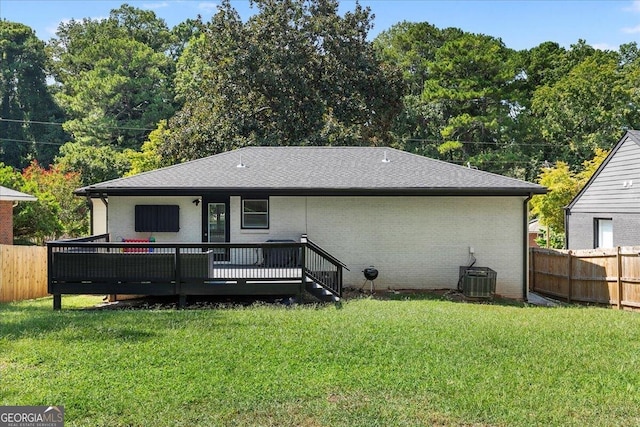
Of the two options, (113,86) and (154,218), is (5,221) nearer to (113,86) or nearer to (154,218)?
(154,218)

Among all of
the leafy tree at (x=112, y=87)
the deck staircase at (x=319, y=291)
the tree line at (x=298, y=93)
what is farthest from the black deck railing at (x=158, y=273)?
the leafy tree at (x=112, y=87)

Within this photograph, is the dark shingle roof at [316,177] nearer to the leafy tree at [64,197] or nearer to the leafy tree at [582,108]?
the leafy tree at [64,197]

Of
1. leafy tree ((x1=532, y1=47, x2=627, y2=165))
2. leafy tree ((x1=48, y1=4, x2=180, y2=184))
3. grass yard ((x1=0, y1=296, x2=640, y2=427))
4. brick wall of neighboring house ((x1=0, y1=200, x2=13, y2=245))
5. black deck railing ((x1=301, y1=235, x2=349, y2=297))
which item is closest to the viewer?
grass yard ((x1=0, y1=296, x2=640, y2=427))

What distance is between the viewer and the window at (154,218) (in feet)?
47.4

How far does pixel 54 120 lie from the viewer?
52.6 metres

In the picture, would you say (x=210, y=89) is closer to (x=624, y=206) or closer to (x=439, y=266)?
(x=439, y=266)

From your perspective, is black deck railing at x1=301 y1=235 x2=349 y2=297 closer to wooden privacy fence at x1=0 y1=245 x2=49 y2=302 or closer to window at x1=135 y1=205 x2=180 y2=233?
window at x1=135 y1=205 x2=180 y2=233

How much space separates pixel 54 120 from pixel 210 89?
3189 cm

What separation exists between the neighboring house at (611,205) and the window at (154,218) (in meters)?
15.1

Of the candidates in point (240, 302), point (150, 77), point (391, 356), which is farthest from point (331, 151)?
point (150, 77)

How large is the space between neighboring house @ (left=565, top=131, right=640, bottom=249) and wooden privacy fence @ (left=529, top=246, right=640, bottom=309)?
13.3ft

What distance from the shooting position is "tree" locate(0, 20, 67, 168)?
2047 inches

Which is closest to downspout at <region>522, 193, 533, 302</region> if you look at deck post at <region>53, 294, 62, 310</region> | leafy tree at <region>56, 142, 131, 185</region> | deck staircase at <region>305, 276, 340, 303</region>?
deck staircase at <region>305, 276, 340, 303</region>

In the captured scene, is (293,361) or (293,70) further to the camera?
(293,70)
